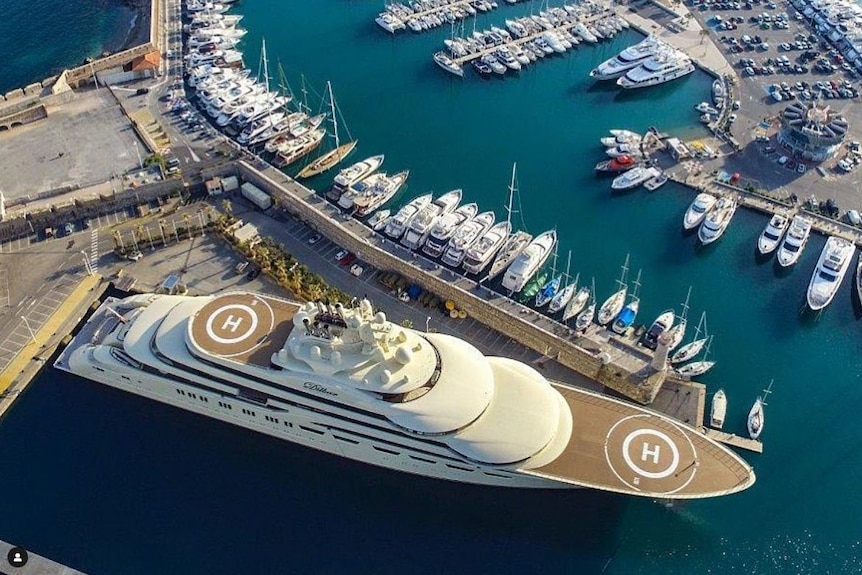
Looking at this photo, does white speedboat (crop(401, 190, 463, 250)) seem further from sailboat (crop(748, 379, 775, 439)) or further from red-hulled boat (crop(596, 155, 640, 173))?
sailboat (crop(748, 379, 775, 439))

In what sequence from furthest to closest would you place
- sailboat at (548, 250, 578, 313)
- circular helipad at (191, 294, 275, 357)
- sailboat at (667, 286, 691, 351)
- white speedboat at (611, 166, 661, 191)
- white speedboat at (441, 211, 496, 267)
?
white speedboat at (611, 166, 661, 191) < white speedboat at (441, 211, 496, 267) < sailboat at (548, 250, 578, 313) < sailboat at (667, 286, 691, 351) < circular helipad at (191, 294, 275, 357)

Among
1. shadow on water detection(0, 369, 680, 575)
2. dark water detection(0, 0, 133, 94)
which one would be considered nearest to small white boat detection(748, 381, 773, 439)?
shadow on water detection(0, 369, 680, 575)

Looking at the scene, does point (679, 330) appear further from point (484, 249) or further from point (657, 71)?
point (657, 71)

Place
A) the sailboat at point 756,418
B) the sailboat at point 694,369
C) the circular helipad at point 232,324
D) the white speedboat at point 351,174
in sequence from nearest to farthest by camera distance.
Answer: the circular helipad at point 232,324, the sailboat at point 756,418, the sailboat at point 694,369, the white speedboat at point 351,174

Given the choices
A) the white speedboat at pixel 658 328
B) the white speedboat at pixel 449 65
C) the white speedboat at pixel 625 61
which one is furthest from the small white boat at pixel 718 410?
the white speedboat at pixel 449 65

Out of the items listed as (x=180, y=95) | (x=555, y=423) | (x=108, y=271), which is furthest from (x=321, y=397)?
(x=180, y=95)

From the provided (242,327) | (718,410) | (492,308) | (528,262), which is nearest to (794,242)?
(718,410)

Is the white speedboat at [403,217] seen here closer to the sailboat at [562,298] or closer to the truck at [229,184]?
the sailboat at [562,298]
